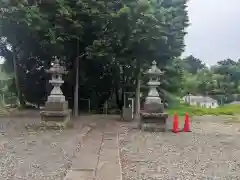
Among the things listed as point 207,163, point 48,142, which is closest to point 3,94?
point 48,142

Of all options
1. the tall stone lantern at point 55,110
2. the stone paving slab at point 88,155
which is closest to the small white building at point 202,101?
the tall stone lantern at point 55,110

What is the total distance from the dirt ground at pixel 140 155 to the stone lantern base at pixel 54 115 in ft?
2.32

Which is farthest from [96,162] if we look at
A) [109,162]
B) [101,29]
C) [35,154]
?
[101,29]

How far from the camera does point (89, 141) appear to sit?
8.96m

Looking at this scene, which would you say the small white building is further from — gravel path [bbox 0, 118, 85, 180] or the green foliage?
gravel path [bbox 0, 118, 85, 180]

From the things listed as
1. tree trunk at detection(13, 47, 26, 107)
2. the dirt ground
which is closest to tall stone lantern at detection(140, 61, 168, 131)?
the dirt ground

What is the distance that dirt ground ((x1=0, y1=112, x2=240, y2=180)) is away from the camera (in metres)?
5.69

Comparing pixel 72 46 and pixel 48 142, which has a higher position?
pixel 72 46

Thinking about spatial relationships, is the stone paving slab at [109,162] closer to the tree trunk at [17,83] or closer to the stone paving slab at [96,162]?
the stone paving slab at [96,162]

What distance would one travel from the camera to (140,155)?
734cm

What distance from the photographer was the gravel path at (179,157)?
18.8 feet

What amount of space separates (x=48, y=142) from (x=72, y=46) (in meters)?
9.06

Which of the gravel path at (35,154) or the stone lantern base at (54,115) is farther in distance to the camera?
the stone lantern base at (54,115)

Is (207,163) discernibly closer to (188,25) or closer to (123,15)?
(123,15)
